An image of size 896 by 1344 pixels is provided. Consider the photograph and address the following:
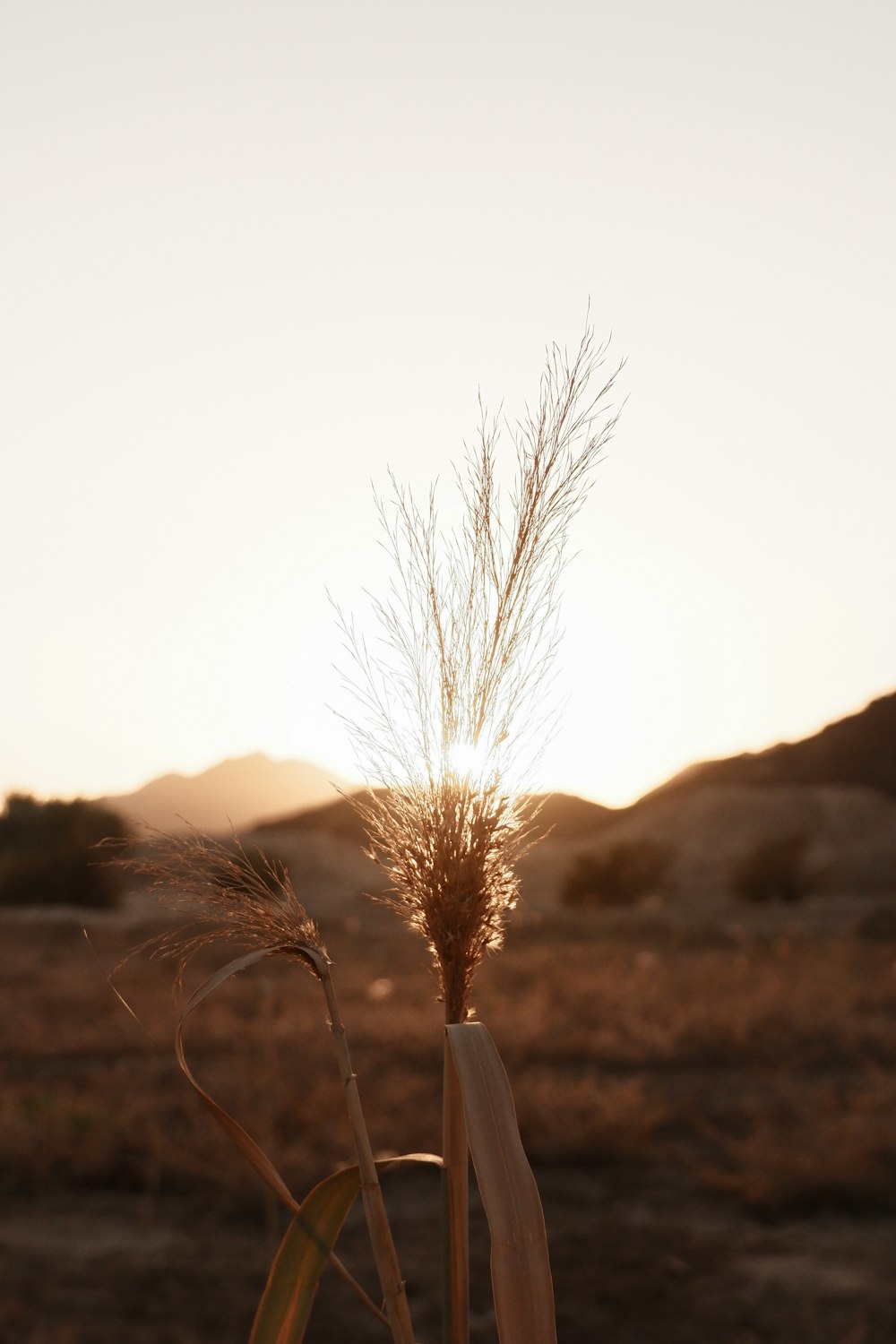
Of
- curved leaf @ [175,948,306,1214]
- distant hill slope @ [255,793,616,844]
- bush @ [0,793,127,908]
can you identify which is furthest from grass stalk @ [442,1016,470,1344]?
distant hill slope @ [255,793,616,844]

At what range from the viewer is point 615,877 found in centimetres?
2622

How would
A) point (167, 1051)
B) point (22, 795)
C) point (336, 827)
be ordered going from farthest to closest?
point (336, 827), point (22, 795), point (167, 1051)

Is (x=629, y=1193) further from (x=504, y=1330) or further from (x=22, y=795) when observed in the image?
(x=22, y=795)

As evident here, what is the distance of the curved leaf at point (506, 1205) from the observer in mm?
947

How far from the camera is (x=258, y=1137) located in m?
6.39

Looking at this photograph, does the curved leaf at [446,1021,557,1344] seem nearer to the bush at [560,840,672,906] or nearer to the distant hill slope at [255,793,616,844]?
the bush at [560,840,672,906]

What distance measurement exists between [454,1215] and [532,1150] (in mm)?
6142

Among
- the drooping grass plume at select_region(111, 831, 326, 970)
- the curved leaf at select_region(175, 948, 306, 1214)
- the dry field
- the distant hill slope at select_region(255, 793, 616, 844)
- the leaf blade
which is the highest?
the distant hill slope at select_region(255, 793, 616, 844)

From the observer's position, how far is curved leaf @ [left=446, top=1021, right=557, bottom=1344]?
0.95 meters

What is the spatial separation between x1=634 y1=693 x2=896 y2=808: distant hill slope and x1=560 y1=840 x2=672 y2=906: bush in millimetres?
12209

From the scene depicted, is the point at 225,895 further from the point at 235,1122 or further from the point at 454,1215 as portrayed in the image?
the point at 454,1215

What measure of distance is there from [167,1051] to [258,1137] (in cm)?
324

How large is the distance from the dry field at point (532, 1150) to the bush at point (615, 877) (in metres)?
14.2

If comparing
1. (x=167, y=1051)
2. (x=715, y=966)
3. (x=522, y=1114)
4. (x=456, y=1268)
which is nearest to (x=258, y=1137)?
(x=522, y=1114)
